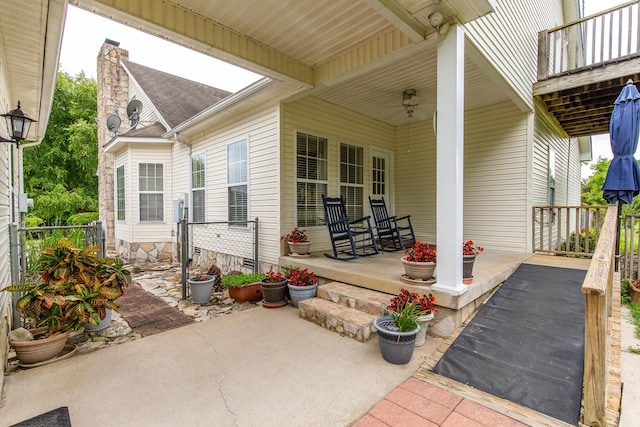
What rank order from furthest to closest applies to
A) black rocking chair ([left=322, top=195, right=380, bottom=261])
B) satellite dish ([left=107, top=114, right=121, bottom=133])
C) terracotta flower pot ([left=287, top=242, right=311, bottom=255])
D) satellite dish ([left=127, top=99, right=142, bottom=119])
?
satellite dish ([left=107, top=114, right=121, bottom=133]), satellite dish ([left=127, top=99, right=142, bottom=119]), terracotta flower pot ([left=287, top=242, right=311, bottom=255]), black rocking chair ([left=322, top=195, right=380, bottom=261])

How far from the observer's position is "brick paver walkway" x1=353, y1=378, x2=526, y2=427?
1764 millimetres

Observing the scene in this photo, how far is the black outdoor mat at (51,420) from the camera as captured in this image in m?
1.80

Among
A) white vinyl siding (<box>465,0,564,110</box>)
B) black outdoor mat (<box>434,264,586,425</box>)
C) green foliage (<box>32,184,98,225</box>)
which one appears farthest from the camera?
green foliage (<box>32,184,98,225</box>)

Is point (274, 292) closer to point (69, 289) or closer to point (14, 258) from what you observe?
point (69, 289)

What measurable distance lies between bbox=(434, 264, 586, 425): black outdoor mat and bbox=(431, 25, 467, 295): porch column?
0.49 meters

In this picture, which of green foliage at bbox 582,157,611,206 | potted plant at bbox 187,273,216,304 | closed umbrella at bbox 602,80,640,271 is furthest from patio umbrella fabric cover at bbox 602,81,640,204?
green foliage at bbox 582,157,611,206

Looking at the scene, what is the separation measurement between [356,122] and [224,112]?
8.18 ft

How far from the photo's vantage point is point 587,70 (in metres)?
4.95

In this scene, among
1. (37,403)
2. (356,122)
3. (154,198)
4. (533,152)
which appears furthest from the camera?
(154,198)

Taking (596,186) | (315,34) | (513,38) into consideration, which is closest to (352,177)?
(315,34)

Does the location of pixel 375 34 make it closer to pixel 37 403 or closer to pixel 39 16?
pixel 39 16

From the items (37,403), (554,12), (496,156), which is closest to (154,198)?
(37,403)

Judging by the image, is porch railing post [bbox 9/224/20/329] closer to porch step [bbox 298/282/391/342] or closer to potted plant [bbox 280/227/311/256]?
porch step [bbox 298/282/391/342]

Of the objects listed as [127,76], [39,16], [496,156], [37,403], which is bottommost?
[37,403]
